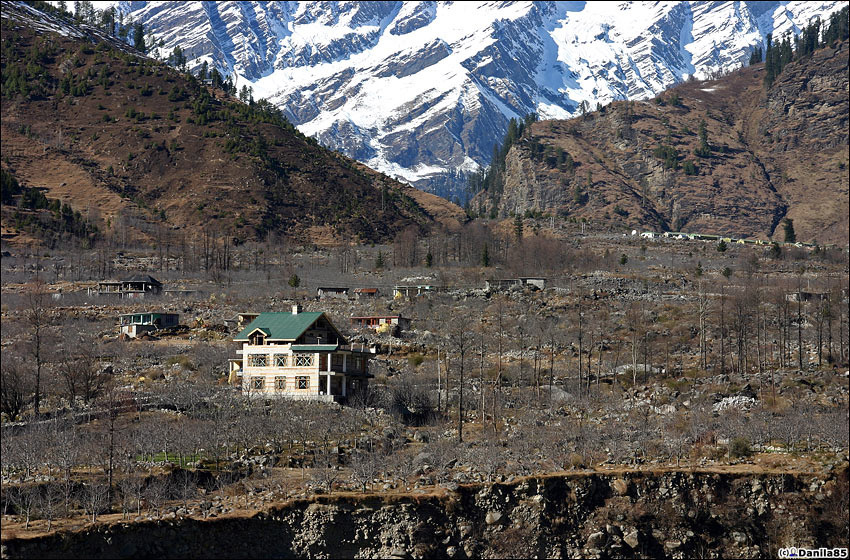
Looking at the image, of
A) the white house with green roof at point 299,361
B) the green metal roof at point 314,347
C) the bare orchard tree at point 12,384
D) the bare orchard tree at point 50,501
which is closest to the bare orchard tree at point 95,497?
the bare orchard tree at point 50,501

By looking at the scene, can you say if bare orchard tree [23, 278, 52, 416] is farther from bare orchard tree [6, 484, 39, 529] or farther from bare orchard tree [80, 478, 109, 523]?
bare orchard tree [80, 478, 109, 523]

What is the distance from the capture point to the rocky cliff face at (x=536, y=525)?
1220 inches

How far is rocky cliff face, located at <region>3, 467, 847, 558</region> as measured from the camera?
102 feet

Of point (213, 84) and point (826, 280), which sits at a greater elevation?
point (213, 84)

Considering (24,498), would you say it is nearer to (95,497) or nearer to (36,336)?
(95,497)

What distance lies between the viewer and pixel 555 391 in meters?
55.8

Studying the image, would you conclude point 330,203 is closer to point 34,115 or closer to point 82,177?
point 82,177

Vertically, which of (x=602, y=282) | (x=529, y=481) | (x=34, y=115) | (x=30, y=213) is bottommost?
(x=529, y=481)

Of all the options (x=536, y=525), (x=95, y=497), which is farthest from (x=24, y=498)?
Result: (x=536, y=525)

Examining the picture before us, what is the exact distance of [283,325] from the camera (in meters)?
53.4

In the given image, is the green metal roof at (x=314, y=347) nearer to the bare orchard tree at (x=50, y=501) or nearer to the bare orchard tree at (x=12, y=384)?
the bare orchard tree at (x=12, y=384)

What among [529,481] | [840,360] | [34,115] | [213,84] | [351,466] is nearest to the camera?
[529,481]

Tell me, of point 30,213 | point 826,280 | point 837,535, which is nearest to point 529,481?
point 837,535

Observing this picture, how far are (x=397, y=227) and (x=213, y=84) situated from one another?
58433 mm
